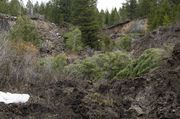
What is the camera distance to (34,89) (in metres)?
9.60

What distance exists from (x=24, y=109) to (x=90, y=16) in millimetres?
35707

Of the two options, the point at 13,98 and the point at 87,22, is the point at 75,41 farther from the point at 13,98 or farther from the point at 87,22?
the point at 13,98

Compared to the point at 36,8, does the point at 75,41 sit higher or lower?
lower

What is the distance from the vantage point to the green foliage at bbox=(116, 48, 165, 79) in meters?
13.5

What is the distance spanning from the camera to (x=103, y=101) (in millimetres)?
9164

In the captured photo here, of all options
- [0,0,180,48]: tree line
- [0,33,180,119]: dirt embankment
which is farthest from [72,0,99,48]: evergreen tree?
[0,33,180,119]: dirt embankment

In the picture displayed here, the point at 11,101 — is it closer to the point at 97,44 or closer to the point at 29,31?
the point at 29,31

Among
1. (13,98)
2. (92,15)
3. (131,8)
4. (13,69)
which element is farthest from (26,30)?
(131,8)

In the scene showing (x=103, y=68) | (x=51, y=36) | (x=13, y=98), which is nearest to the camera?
(x=13, y=98)

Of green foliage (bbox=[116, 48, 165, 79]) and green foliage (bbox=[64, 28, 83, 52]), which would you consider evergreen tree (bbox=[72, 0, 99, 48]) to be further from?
green foliage (bbox=[116, 48, 165, 79])

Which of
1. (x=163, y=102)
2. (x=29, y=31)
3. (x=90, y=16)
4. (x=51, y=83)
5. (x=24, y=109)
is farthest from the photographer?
(x=90, y=16)

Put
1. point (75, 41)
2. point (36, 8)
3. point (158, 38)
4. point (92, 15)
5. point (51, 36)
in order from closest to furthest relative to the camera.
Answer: point (158, 38) < point (75, 41) < point (92, 15) < point (51, 36) < point (36, 8)

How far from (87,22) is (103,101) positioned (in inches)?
1328

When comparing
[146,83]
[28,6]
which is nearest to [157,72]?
[146,83]
